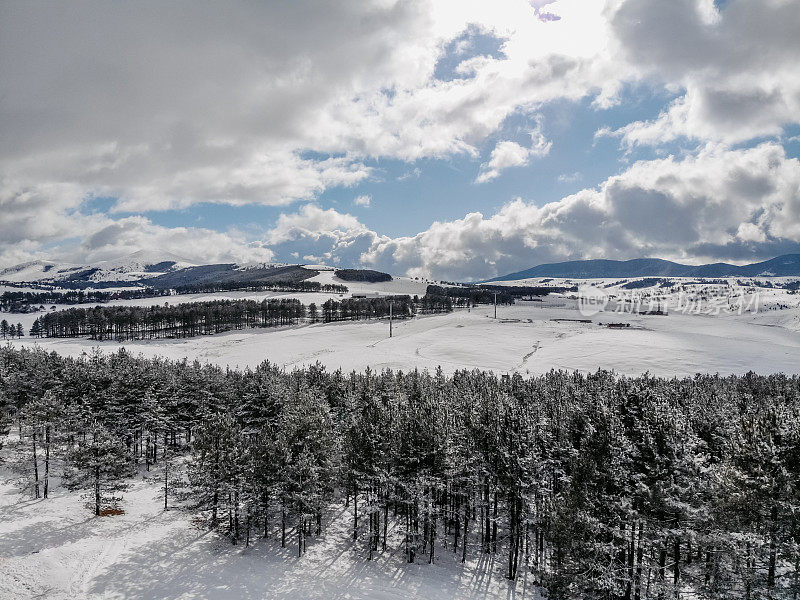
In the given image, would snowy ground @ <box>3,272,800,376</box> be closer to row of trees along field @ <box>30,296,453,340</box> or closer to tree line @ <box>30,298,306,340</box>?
row of trees along field @ <box>30,296,453,340</box>

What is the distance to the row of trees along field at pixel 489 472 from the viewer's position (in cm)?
2447

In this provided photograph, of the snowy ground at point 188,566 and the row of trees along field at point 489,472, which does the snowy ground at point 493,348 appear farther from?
the snowy ground at point 188,566

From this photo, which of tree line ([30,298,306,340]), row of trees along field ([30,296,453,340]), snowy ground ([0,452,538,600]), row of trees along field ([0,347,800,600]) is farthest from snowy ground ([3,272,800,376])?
snowy ground ([0,452,538,600])

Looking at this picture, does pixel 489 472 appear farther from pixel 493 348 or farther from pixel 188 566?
pixel 493 348

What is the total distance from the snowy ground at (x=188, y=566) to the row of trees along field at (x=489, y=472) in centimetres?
180

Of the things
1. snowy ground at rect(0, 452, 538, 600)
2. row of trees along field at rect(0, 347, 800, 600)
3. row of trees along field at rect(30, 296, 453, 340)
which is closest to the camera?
row of trees along field at rect(0, 347, 800, 600)

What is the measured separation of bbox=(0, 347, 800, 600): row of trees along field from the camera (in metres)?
24.5

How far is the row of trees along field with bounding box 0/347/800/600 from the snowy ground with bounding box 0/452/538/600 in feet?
5.89

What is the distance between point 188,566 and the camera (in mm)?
34938

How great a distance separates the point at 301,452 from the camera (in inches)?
1485

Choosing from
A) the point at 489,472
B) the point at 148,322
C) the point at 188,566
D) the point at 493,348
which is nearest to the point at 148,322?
the point at 148,322

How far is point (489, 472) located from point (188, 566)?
1070 inches

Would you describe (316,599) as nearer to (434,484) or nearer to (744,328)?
(434,484)

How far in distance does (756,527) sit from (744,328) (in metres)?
205
